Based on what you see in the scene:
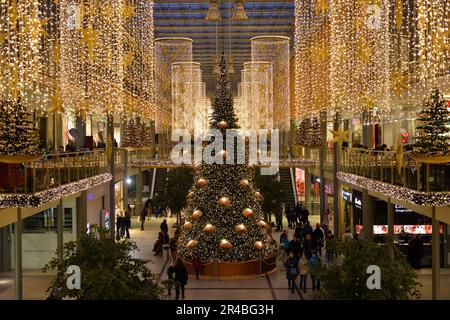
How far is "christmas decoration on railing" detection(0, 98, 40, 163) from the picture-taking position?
11.3 m

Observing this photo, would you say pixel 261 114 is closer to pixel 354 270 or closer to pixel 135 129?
pixel 135 129

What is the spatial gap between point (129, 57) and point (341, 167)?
8156 millimetres

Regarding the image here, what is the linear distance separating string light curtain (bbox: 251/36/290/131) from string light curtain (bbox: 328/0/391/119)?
8.23 metres

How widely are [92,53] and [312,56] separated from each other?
28.3 feet

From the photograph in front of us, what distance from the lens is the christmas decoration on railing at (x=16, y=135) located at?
37.1 ft

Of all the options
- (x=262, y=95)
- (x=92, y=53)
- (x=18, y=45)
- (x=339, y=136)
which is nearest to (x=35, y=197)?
(x=18, y=45)

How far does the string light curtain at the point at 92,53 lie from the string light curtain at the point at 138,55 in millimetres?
1373

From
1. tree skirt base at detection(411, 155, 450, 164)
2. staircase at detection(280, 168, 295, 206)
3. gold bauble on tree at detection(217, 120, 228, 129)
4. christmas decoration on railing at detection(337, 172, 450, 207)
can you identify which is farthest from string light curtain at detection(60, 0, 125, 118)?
staircase at detection(280, 168, 295, 206)

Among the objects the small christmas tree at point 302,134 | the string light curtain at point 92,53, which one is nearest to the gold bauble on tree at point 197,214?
the string light curtain at point 92,53

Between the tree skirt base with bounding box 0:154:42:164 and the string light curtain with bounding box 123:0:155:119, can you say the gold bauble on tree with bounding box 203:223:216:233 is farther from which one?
the tree skirt base with bounding box 0:154:42:164

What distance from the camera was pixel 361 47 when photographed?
17391 mm

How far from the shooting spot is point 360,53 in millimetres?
17406

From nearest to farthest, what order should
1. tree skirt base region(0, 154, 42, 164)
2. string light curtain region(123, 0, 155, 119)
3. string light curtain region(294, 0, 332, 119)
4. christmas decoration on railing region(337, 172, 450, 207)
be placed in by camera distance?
tree skirt base region(0, 154, 42, 164), christmas decoration on railing region(337, 172, 450, 207), string light curtain region(294, 0, 332, 119), string light curtain region(123, 0, 155, 119)
